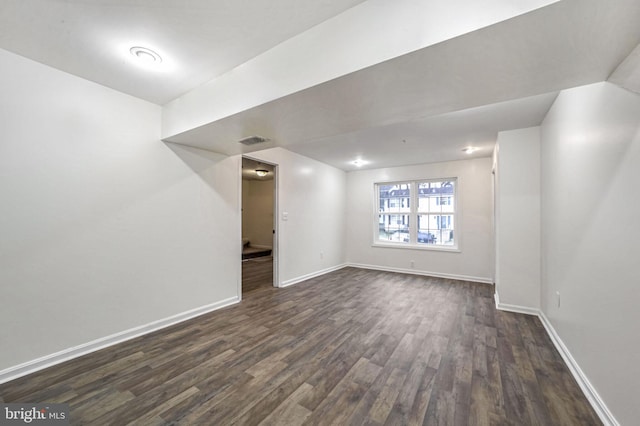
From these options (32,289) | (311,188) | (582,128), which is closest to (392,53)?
(582,128)

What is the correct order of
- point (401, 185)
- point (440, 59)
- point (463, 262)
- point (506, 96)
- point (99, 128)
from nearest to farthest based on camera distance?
point (440, 59), point (506, 96), point (99, 128), point (463, 262), point (401, 185)

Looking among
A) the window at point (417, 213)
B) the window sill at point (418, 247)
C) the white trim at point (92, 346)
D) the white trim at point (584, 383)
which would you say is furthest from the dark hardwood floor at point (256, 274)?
the white trim at point (584, 383)

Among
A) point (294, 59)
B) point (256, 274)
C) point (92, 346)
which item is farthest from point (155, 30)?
point (256, 274)

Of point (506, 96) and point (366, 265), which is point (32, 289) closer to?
point (506, 96)

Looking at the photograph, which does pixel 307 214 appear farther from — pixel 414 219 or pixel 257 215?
pixel 257 215

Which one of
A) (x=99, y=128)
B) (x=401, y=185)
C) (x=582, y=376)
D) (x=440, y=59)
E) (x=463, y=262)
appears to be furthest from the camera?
(x=401, y=185)

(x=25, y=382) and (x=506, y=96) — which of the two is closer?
(x=506, y=96)

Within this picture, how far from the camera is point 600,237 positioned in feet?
5.25

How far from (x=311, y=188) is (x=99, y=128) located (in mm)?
3433

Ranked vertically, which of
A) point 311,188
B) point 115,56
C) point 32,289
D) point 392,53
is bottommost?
point 32,289

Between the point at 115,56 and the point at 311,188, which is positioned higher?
the point at 115,56

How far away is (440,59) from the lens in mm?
1276

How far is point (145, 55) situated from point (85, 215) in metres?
1.51

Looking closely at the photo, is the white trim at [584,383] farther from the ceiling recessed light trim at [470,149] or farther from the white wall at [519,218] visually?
the ceiling recessed light trim at [470,149]
